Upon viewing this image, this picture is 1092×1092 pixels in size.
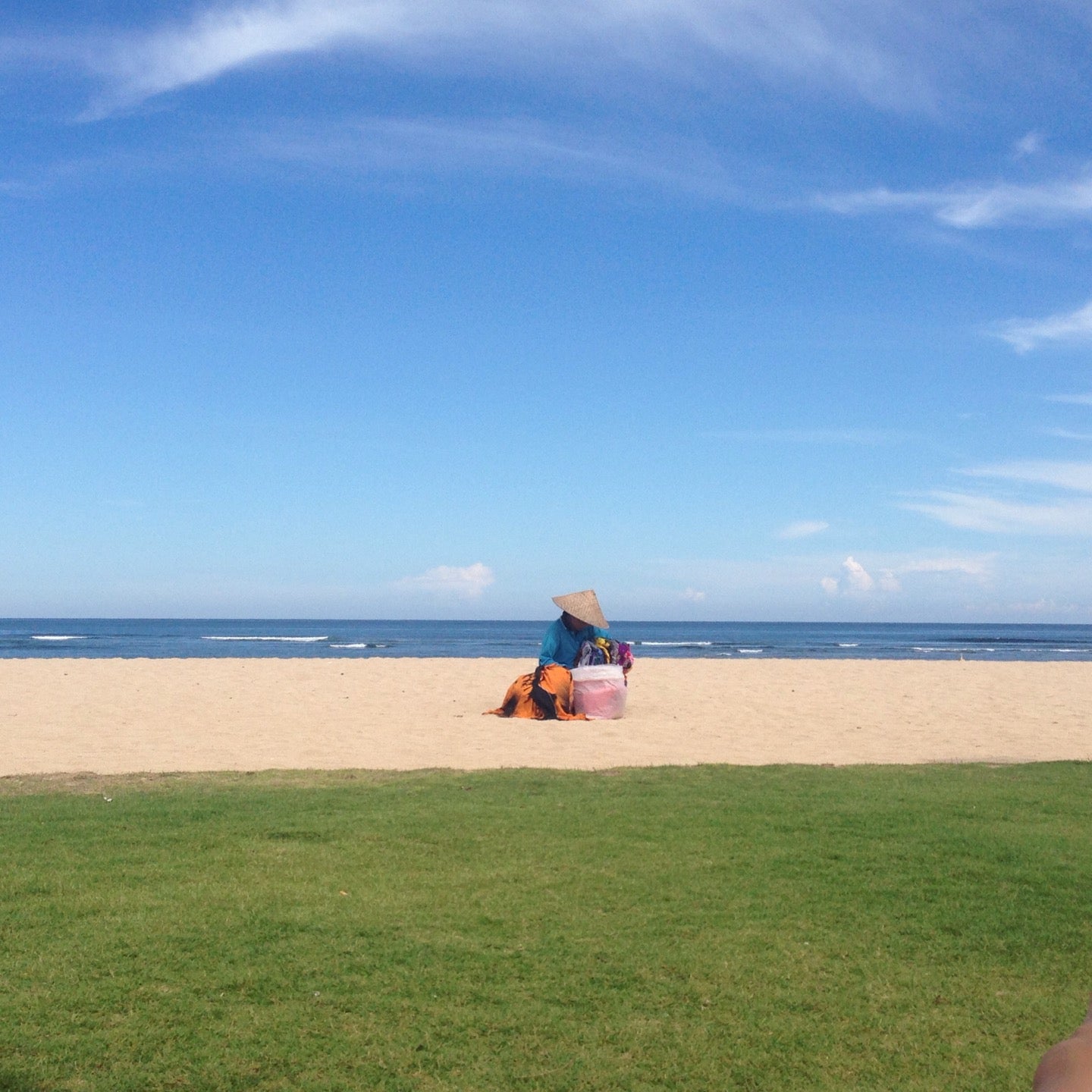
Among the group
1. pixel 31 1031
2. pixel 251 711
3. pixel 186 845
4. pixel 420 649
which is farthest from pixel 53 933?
pixel 420 649

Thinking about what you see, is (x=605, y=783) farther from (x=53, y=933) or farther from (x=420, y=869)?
(x=53, y=933)

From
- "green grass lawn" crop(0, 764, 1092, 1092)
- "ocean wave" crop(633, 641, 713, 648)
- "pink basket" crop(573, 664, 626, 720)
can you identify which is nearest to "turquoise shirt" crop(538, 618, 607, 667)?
"pink basket" crop(573, 664, 626, 720)

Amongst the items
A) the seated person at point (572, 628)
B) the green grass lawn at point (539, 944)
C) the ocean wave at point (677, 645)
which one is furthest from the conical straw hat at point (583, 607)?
the ocean wave at point (677, 645)

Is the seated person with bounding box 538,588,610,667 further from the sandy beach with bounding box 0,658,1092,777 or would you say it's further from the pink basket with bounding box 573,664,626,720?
the sandy beach with bounding box 0,658,1092,777

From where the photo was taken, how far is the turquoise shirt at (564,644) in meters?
14.3

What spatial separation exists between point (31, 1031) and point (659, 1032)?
2.20 meters

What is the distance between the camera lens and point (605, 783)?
831 centimetres

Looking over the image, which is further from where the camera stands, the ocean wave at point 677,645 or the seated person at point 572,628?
the ocean wave at point 677,645

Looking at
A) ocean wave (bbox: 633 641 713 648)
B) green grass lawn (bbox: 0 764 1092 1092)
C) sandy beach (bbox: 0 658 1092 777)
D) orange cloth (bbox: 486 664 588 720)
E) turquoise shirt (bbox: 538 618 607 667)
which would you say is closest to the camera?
green grass lawn (bbox: 0 764 1092 1092)

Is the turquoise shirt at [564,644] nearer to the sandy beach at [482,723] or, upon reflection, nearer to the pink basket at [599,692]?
the pink basket at [599,692]

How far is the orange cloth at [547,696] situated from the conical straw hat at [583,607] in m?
0.73

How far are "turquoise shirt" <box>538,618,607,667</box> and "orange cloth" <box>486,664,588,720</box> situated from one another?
265mm

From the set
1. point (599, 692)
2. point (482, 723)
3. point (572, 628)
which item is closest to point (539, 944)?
point (482, 723)

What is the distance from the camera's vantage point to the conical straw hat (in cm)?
1388
